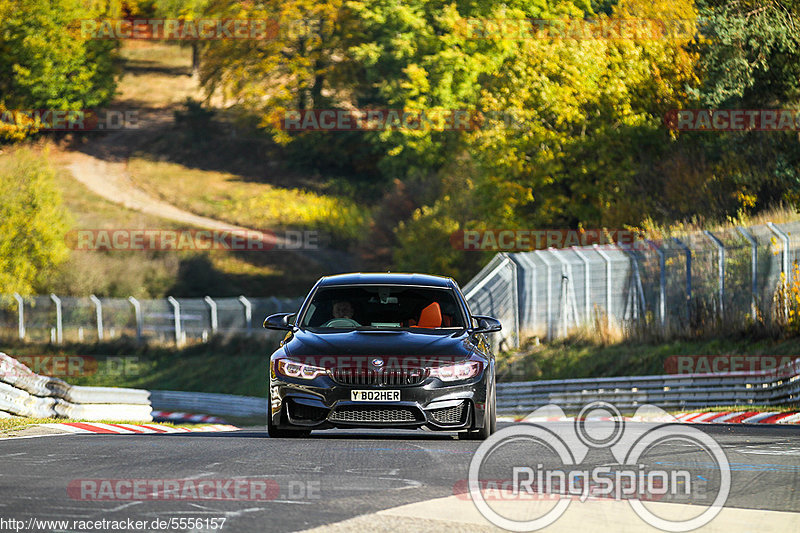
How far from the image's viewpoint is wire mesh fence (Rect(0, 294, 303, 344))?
1832 inches

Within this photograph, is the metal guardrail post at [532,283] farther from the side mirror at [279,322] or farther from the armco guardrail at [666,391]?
the side mirror at [279,322]

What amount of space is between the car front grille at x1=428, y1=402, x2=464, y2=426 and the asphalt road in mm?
255

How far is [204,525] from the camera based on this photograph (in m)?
7.87

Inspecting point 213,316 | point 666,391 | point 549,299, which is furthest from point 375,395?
point 213,316

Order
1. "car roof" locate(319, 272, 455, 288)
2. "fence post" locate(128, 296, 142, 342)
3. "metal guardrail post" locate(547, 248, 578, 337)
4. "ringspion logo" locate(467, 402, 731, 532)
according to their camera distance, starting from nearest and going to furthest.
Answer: "ringspion logo" locate(467, 402, 731, 532)
"car roof" locate(319, 272, 455, 288)
"metal guardrail post" locate(547, 248, 578, 337)
"fence post" locate(128, 296, 142, 342)

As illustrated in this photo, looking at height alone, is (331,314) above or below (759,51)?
below

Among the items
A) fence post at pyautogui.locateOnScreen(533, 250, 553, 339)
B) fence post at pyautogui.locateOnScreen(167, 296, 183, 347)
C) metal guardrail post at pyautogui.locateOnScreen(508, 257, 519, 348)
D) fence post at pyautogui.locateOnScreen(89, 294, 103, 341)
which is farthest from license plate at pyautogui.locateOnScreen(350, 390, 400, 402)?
fence post at pyautogui.locateOnScreen(89, 294, 103, 341)

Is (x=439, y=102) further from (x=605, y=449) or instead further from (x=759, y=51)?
(x=605, y=449)

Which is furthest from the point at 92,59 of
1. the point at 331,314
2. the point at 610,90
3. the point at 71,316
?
the point at 331,314

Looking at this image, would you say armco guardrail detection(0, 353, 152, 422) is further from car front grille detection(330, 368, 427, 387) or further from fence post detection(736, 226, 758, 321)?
fence post detection(736, 226, 758, 321)

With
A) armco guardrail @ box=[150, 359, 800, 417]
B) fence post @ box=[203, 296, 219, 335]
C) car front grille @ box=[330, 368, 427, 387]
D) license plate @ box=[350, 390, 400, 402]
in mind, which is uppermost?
car front grille @ box=[330, 368, 427, 387]

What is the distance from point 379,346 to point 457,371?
0.80 metres

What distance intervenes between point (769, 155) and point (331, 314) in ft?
75.9

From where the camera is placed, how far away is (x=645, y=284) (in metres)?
29.6
